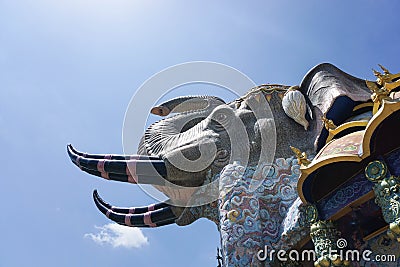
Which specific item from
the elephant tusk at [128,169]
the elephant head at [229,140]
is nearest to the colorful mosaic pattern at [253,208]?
the elephant head at [229,140]

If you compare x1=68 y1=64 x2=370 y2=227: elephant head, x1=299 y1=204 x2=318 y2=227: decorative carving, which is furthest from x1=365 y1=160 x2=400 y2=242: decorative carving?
x1=68 y1=64 x2=370 y2=227: elephant head

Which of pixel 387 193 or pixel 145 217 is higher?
pixel 145 217

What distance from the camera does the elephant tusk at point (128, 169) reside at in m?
8.58

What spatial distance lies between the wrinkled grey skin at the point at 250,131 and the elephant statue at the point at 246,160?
2cm

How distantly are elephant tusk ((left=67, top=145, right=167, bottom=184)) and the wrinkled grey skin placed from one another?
0.68 ft

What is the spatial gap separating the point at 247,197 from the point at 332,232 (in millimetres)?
1707

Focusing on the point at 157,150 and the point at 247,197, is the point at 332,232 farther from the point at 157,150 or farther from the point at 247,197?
the point at 157,150

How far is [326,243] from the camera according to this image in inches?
240

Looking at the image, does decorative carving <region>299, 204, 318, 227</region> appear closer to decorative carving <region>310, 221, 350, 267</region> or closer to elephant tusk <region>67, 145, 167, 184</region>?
decorative carving <region>310, 221, 350, 267</region>

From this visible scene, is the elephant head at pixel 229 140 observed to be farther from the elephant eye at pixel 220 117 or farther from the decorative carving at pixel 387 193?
the decorative carving at pixel 387 193

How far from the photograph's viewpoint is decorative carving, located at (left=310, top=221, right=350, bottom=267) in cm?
595

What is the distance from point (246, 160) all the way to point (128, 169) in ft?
6.51

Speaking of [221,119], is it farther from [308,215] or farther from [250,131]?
[308,215]

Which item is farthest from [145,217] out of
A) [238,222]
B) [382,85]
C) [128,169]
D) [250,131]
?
[382,85]
